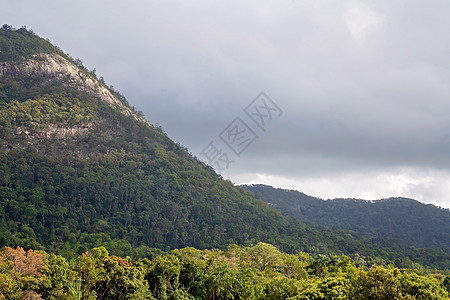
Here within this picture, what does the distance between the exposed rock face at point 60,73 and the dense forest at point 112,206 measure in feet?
1.36

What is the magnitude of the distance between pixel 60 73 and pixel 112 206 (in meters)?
57.7

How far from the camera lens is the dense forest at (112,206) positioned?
34.0 meters

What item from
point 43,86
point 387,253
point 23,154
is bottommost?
point 23,154

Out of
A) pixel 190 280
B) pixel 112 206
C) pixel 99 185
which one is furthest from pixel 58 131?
pixel 190 280

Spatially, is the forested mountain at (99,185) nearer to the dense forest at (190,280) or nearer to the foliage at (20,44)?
the foliage at (20,44)

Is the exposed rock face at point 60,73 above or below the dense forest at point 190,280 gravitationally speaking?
above

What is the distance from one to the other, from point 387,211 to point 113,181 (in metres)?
158

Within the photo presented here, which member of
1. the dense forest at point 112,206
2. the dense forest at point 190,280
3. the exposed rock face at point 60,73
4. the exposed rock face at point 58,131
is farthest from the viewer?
the exposed rock face at point 60,73

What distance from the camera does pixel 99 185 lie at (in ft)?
307

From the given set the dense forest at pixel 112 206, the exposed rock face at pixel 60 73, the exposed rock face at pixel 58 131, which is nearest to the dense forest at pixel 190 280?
the dense forest at pixel 112 206

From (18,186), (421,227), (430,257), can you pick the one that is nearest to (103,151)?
(18,186)

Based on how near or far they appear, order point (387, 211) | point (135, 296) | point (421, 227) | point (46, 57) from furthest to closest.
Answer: point (387, 211) → point (421, 227) → point (46, 57) → point (135, 296)

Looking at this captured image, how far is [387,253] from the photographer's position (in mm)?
97938

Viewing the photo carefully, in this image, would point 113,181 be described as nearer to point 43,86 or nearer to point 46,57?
point 43,86
